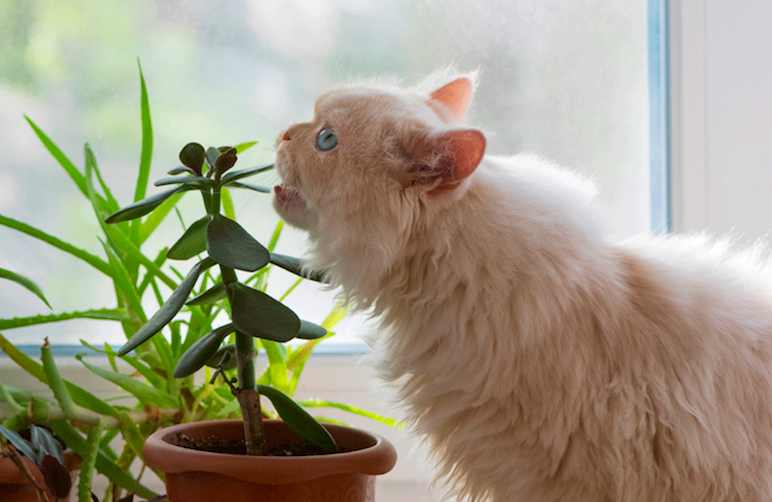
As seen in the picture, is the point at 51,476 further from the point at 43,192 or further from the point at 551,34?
the point at 551,34

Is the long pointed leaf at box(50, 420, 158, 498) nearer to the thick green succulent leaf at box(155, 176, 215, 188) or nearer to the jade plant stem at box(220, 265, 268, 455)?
the jade plant stem at box(220, 265, 268, 455)

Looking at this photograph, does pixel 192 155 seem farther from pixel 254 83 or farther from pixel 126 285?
pixel 254 83

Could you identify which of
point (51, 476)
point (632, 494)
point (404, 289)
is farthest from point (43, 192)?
point (632, 494)

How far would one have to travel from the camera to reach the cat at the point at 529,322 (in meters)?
0.56

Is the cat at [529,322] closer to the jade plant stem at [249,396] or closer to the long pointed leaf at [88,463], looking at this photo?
the jade plant stem at [249,396]

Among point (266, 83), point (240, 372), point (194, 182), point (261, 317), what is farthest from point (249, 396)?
point (266, 83)

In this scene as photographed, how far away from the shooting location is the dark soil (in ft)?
2.37

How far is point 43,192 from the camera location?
1165mm

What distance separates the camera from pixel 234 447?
76 cm

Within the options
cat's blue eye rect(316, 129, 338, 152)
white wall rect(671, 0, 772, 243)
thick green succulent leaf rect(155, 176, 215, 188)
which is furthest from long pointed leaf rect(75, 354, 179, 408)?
white wall rect(671, 0, 772, 243)

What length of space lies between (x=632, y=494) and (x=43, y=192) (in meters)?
1.13

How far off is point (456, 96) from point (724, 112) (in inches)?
22.6

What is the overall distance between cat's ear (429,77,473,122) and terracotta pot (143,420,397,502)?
0.42 metres

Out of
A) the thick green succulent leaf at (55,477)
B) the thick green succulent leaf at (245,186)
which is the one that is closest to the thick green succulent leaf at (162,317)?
the thick green succulent leaf at (245,186)
